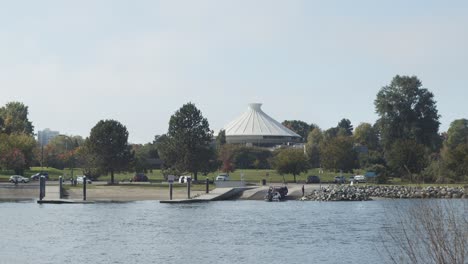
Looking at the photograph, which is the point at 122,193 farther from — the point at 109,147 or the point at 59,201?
the point at 109,147

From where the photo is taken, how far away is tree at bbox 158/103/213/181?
4392 inches

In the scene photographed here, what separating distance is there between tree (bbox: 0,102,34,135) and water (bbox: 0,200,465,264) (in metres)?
82.6

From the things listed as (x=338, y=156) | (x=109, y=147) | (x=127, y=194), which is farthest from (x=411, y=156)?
(x=109, y=147)

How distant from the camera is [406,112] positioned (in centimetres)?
13000

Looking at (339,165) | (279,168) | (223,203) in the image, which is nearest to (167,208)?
(223,203)

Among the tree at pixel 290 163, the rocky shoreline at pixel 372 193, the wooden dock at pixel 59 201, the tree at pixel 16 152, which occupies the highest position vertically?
the tree at pixel 16 152

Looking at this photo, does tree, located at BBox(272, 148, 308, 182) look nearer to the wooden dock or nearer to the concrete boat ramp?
the concrete boat ramp

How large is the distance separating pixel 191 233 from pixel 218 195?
3533 centimetres

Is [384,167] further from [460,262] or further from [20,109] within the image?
[20,109]

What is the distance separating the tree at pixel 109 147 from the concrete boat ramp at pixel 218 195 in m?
20.7

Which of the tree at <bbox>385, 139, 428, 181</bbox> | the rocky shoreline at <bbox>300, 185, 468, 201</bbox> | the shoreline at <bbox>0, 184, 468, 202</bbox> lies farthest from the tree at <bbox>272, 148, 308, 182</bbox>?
the rocky shoreline at <bbox>300, 185, 468, 201</bbox>

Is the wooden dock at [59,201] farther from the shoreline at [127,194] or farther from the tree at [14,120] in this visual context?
the tree at [14,120]

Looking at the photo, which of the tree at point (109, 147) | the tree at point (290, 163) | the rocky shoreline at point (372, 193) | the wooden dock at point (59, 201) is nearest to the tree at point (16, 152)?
the tree at point (109, 147)

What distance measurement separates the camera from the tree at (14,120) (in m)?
163
